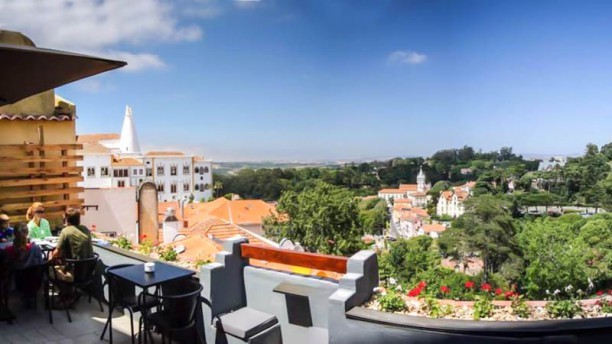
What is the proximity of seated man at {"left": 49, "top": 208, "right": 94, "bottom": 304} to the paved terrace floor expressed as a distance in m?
0.21

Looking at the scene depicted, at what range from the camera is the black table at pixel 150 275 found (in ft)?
7.87

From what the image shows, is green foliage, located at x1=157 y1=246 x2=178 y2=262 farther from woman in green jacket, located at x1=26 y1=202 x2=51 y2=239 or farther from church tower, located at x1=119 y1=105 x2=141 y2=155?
church tower, located at x1=119 y1=105 x2=141 y2=155

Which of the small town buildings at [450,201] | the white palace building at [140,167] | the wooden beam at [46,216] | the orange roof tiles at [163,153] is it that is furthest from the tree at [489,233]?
the orange roof tiles at [163,153]

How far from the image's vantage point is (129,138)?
177ft

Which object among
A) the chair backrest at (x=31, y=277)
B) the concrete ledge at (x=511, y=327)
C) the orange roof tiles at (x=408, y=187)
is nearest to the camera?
the concrete ledge at (x=511, y=327)

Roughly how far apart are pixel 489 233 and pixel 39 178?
36.0 metres

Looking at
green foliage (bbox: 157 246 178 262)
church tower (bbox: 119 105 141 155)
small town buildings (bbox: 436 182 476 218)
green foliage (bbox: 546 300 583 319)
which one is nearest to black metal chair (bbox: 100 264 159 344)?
green foliage (bbox: 157 246 178 262)

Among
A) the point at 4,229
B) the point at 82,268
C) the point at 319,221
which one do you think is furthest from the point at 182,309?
the point at 319,221

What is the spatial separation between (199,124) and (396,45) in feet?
126

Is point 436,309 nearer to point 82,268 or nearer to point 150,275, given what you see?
point 150,275

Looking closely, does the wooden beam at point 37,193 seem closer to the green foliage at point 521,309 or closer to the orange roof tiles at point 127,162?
the green foliage at point 521,309

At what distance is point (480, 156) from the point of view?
110 m

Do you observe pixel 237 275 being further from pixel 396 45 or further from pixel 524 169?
pixel 524 169

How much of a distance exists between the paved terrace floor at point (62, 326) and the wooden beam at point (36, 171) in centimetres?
171
